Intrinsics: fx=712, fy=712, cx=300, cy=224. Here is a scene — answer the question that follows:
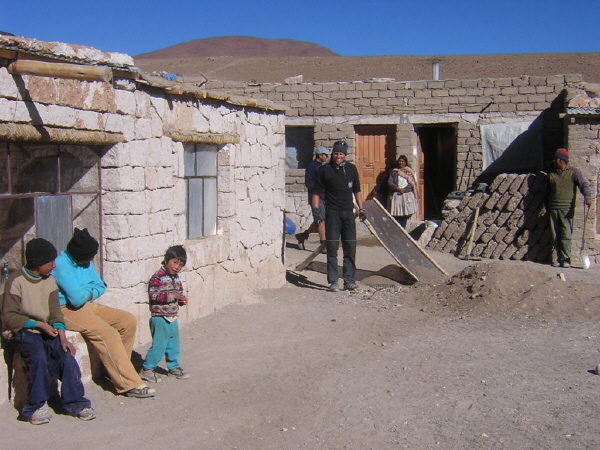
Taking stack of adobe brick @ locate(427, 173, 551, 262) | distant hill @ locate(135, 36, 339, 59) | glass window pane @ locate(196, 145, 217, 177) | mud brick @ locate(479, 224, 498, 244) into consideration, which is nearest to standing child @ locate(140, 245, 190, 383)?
glass window pane @ locate(196, 145, 217, 177)

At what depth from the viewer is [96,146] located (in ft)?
18.8

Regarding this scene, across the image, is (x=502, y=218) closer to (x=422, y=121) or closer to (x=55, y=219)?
(x=422, y=121)

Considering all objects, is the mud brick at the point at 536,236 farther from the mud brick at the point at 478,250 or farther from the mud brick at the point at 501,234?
the mud brick at the point at 478,250

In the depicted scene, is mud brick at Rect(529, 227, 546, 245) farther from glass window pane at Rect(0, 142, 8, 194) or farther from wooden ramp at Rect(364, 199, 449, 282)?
glass window pane at Rect(0, 142, 8, 194)

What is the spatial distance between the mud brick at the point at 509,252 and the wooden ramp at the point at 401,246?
249cm

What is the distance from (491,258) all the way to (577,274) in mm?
1462

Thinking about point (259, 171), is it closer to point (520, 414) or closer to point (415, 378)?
point (415, 378)

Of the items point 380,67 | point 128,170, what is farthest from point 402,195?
point 380,67

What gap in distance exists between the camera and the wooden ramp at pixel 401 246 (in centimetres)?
927

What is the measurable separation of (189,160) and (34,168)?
2151 millimetres

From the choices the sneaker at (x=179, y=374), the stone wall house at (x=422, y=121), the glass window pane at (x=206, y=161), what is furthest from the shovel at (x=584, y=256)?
the sneaker at (x=179, y=374)

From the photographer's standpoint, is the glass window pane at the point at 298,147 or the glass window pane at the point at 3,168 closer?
the glass window pane at the point at 3,168

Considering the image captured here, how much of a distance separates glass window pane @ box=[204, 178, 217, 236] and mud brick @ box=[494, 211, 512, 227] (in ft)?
18.2

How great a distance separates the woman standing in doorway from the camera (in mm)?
12820
